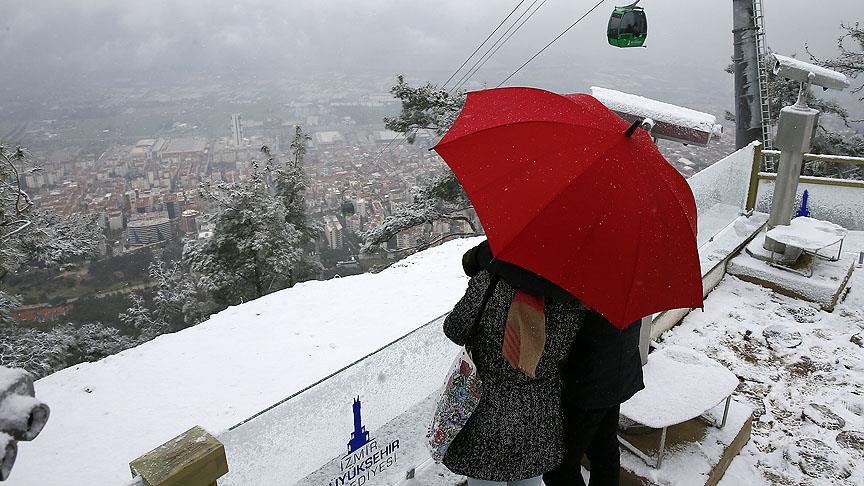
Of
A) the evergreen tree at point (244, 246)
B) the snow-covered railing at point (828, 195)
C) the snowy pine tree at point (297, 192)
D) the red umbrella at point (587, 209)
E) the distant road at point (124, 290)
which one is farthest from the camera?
the distant road at point (124, 290)

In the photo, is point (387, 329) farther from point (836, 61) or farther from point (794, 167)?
point (836, 61)

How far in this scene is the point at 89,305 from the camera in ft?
65.7

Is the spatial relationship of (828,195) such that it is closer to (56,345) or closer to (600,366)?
(600,366)

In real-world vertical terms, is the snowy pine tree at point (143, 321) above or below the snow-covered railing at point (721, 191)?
below

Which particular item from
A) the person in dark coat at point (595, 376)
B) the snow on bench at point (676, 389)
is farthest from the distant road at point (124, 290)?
the person in dark coat at point (595, 376)

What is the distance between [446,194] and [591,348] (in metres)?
14.5

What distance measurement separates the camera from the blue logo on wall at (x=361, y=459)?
2217mm

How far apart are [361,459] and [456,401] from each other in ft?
2.94

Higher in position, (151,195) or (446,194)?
(446,194)

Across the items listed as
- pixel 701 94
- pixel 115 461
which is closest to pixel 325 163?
pixel 701 94

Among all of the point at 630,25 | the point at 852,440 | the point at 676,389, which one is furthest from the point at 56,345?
the point at 852,440

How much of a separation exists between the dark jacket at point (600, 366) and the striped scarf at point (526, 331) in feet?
0.54

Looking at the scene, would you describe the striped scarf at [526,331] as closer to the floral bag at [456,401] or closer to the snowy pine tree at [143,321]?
the floral bag at [456,401]

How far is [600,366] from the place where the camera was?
59.9 inches
